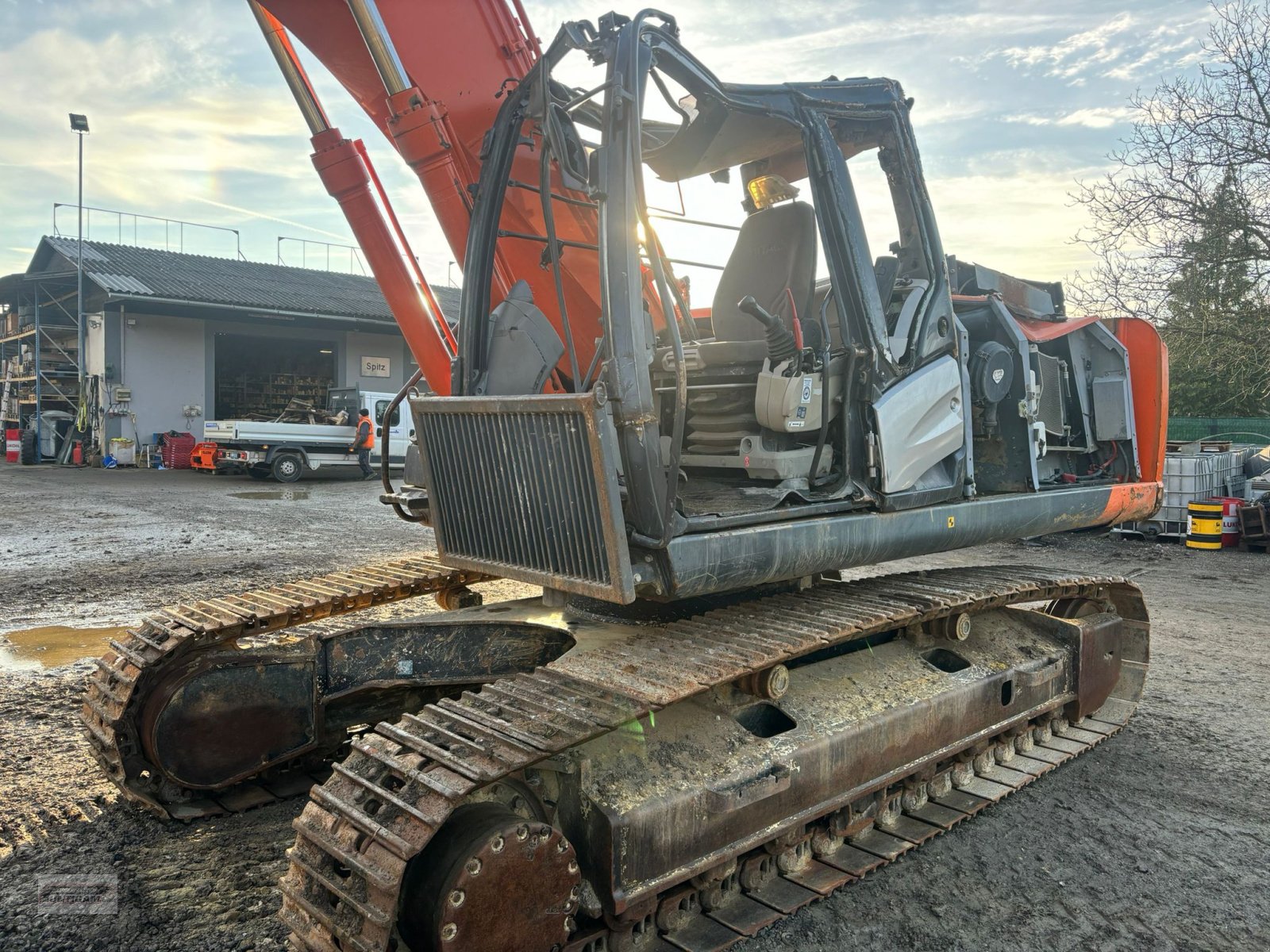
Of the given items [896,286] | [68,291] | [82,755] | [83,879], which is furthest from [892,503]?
[68,291]

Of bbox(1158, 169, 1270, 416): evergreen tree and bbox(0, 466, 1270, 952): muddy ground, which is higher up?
bbox(1158, 169, 1270, 416): evergreen tree

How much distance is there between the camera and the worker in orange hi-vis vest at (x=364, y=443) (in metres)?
21.7

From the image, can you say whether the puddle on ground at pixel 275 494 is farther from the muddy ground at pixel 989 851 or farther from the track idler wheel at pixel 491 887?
the track idler wheel at pixel 491 887

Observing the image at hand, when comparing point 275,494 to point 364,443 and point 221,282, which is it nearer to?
point 364,443

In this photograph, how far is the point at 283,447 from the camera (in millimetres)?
21453

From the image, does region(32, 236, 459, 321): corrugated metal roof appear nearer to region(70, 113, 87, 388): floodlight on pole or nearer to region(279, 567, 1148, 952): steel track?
region(70, 113, 87, 388): floodlight on pole

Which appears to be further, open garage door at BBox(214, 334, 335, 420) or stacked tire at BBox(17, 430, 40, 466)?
open garage door at BBox(214, 334, 335, 420)

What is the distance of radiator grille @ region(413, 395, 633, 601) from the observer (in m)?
3.05

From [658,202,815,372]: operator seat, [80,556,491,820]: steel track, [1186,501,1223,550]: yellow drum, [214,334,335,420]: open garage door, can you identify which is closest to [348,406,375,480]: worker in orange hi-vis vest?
[214,334,335,420]: open garage door

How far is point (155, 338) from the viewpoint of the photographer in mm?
27234

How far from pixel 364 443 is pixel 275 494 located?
3929mm

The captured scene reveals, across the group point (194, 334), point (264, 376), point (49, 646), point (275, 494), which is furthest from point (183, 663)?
point (264, 376)

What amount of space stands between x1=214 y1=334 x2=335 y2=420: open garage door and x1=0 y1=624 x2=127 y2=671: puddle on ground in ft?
85.5

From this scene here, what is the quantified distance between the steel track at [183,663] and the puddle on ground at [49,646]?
7.98 feet
